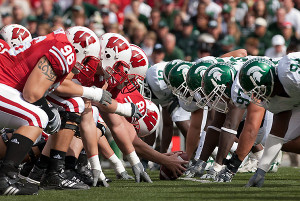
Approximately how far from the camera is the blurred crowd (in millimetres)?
12836

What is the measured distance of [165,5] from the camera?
14547mm

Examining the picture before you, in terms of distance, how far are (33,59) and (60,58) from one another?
239mm

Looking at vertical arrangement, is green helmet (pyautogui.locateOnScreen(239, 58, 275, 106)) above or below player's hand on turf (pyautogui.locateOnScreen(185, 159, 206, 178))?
above

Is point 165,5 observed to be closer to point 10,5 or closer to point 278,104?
point 10,5

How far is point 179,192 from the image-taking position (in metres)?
6.18

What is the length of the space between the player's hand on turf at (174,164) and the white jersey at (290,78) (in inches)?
63.4

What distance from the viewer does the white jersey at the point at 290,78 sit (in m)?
5.99

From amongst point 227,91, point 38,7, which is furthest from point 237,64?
point 38,7

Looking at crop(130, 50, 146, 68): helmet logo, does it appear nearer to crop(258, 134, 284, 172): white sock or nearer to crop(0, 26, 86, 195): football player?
crop(0, 26, 86, 195): football player

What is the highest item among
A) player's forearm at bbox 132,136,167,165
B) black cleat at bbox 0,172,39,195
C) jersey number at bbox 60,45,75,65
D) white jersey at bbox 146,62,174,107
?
jersey number at bbox 60,45,75,65

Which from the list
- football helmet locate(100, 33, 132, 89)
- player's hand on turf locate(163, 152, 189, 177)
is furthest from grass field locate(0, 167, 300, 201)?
football helmet locate(100, 33, 132, 89)

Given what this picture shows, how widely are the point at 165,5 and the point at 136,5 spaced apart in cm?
68

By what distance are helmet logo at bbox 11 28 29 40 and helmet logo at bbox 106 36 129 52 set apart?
1389 mm

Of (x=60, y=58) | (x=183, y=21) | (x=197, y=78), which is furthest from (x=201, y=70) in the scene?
(x=183, y=21)
